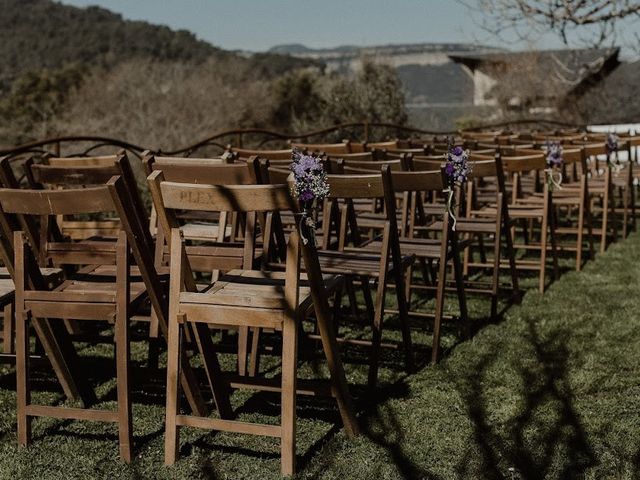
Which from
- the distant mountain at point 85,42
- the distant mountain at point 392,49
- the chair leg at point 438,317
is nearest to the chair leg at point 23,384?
the chair leg at point 438,317

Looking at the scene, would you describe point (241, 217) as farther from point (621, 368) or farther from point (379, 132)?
point (379, 132)

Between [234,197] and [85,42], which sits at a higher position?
[85,42]

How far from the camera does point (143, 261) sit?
3068mm

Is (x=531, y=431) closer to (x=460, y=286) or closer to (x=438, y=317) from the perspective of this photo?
(x=438, y=317)

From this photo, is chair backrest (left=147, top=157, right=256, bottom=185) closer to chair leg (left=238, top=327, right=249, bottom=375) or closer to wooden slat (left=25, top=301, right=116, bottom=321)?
chair leg (left=238, top=327, right=249, bottom=375)

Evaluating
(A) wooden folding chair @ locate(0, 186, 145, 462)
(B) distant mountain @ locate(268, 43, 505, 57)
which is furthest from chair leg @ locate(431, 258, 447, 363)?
(B) distant mountain @ locate(268, 43, 505, 57)

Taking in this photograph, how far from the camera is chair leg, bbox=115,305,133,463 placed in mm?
3119

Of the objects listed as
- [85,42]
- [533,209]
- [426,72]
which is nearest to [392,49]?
[533,209]

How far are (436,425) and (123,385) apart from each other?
120cm

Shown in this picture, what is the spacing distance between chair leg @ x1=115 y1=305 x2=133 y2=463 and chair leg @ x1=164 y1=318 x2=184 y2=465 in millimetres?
156

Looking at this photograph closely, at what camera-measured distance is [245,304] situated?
2949 millimetres

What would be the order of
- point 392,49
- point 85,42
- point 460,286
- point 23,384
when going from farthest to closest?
point 85,42
point 392,49
point 460,286
point 23,384

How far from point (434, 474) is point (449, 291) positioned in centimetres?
279

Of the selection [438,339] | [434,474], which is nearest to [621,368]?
[438,339]
